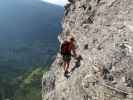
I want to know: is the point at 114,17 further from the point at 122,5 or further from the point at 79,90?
the point at 79,90

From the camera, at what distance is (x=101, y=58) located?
2172cm

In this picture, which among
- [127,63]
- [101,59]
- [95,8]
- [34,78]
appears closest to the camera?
[127,63]

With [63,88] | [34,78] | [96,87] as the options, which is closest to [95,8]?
[63,88]

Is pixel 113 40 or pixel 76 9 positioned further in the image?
pixel 76 9

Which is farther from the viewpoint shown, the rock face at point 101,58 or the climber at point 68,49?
A: the climber at point 68,49

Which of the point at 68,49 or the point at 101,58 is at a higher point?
the point at 68,49

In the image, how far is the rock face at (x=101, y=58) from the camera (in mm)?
19672

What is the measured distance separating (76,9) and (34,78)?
16344 cm

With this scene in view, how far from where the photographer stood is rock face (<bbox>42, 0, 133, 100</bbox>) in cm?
1967

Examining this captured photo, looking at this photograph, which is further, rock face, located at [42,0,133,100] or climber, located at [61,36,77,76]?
climber, located at [61,36,77,76]

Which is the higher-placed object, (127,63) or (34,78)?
(127,63)

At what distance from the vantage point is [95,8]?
2884cm

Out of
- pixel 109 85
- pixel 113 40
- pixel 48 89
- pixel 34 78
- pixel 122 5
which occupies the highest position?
pixel 122 5

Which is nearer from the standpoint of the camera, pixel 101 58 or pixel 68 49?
pixel 101 58
